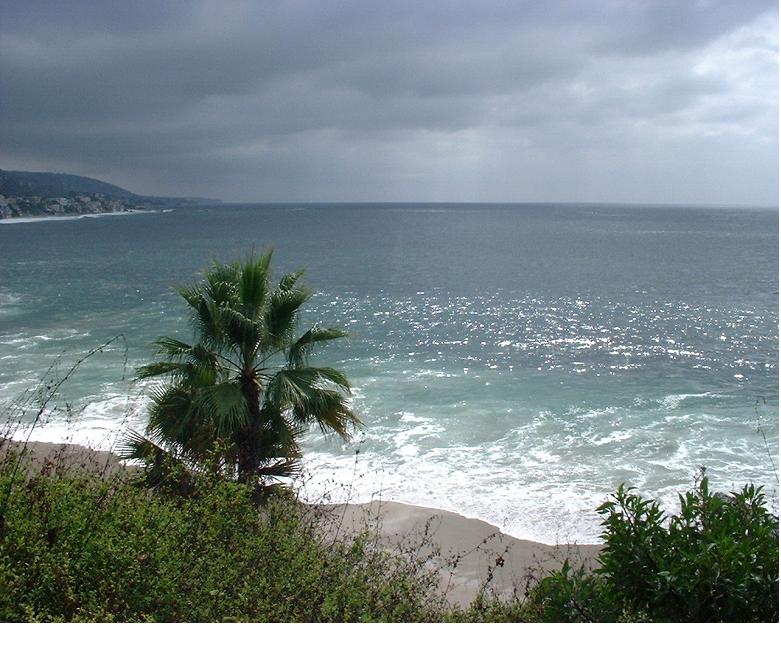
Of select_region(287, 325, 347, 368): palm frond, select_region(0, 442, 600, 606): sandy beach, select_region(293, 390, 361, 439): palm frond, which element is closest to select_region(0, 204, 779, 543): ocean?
select_region(0, 442, 600, 606): sandy beach

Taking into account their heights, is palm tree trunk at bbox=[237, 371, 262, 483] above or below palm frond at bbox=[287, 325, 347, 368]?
below

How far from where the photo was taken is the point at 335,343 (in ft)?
47.2

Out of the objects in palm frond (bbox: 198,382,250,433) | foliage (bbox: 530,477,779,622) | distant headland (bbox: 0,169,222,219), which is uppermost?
distant headland (bbox: 0,169,222,219)

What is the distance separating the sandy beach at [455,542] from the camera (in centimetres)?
550

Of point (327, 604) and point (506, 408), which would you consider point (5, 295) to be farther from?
point (327, 604)

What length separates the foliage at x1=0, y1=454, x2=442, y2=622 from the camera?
9.83 feet

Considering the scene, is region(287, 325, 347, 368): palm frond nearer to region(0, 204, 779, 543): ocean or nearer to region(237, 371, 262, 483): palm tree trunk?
region(237, 371, 262, 483): palm tree trunk

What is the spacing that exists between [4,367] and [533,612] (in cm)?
1117

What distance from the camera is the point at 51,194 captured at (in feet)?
19.7

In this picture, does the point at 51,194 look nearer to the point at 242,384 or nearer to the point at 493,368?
the point at 242,384

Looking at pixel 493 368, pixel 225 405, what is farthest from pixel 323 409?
pixel 493 368

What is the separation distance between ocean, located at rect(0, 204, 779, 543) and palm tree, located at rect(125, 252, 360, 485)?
1.46 feet

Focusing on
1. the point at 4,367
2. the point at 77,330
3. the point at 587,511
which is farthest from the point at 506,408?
the point at 77,330

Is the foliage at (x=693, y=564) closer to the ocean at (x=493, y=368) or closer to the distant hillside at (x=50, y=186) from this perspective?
the ocean at (x=493, y=368)
